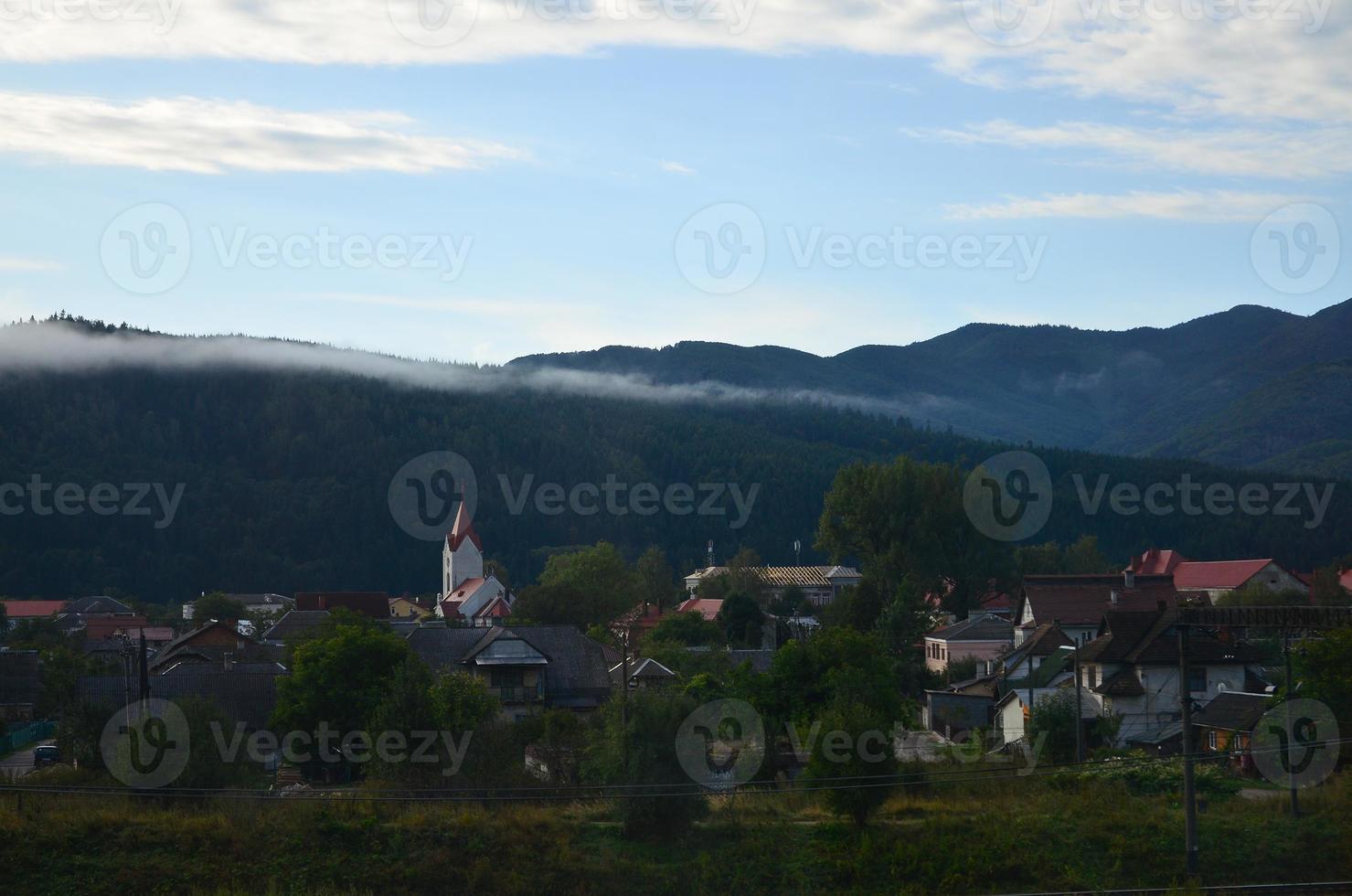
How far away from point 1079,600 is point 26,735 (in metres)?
36.4

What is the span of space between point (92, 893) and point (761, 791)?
11.8 meters

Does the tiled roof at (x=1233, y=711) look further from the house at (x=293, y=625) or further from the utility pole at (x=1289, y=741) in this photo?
the house at (x=293, y=625)

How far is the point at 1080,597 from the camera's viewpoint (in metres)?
50.2

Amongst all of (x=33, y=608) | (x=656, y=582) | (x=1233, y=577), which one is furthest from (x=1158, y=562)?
(x=33, y=608)

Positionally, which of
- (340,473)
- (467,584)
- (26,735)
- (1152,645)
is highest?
(340,473)

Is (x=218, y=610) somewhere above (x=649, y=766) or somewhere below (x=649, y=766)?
below

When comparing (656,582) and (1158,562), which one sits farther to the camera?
(1158,562)

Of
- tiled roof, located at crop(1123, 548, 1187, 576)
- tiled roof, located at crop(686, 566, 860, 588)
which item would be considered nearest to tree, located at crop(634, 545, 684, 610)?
tiled roof, located at crop(686, 566, 860, 588)

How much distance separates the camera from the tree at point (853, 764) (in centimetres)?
2361

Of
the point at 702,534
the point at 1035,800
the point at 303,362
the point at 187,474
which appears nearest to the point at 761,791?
the point at 1035,800

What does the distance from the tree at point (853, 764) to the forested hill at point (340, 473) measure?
3710 inches

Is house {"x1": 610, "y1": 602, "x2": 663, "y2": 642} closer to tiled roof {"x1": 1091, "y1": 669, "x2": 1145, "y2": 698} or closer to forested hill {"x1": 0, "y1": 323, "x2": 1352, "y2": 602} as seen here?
tiled roof {"x1": 1091, "y1": 669, "x2": 1145, "y2": 698}

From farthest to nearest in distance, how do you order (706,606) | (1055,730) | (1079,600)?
(706,606), (1079,600), (1055,730)

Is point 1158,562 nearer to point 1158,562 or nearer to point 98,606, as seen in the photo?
point 1158,562
